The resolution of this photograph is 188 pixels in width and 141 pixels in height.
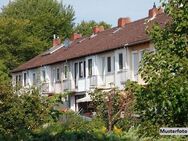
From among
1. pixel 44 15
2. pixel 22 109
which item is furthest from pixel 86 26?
pixel 22 109

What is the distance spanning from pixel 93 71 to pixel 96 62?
1.19 m

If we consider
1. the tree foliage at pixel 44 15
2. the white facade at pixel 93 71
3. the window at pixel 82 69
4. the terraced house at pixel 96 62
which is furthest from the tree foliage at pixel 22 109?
the tree foliage at pixel 44 15

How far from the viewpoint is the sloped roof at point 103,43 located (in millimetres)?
45812

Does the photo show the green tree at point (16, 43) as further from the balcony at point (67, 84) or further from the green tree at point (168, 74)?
the green tree at point (168, 74)

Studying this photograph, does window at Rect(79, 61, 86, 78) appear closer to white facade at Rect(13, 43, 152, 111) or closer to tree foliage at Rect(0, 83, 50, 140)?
white facade at Rect(13, 43, 152, 111)

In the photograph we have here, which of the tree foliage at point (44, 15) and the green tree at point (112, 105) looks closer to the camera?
the green tree at point (112, 105)

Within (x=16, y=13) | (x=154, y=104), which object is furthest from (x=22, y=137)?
(x=16, y=13)

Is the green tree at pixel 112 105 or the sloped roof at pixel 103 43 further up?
the sloped roof at pixel 103 43

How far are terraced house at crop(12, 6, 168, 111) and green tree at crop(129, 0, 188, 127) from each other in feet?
91.3

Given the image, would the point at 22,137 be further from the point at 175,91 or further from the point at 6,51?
the point at 6,51

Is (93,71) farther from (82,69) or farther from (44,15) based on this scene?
(44,15)

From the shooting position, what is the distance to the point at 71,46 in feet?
211

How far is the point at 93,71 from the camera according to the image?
52.1 m

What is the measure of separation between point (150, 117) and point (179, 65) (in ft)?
4.47
